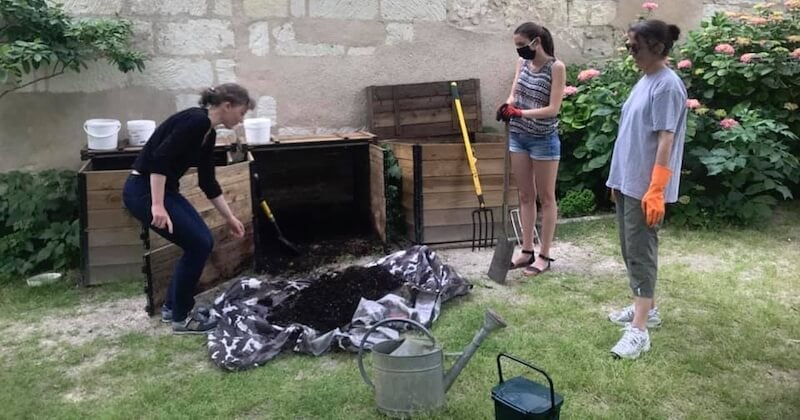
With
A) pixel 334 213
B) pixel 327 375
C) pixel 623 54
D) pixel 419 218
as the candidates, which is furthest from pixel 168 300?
pixel 623 54

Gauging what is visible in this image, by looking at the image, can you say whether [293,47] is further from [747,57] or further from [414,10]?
[747,57]

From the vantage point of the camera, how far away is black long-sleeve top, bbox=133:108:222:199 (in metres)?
3.19

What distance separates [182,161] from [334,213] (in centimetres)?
254

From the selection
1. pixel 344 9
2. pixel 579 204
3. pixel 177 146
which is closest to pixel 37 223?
pixel 177 146

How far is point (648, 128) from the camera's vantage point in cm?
292

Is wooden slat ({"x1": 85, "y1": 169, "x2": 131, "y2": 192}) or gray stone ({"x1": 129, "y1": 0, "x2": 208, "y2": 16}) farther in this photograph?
gray stone ({"x1": 129, "y1": 0, "x2": 208, "y2": 16})

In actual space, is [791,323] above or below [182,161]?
below

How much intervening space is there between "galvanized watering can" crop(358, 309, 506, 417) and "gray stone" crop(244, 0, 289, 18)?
3.46 metres

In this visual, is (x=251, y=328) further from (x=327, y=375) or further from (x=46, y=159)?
(x=46, y=159)

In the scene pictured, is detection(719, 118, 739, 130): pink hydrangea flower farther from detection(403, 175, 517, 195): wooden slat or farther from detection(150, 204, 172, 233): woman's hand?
detection(150, 204, 172, 233): woman's hand

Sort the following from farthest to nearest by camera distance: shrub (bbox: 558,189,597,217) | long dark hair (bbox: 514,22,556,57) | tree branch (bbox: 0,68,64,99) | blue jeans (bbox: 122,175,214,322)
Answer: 1. shrub (bbox: 558,189,597,217)
2. tree branch (bbox: 0,68,64,99)
3. long dark hair (bbox: 514,22,556,57)
4. blue jeans (bbox: 122,175,214,322)

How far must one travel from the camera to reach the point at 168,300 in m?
3.61

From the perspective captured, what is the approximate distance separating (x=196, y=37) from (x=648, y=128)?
356 cm

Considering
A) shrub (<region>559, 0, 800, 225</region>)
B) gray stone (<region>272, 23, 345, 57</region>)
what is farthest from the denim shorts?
gray stone (<region>272, 23, 345, 57</region>)
